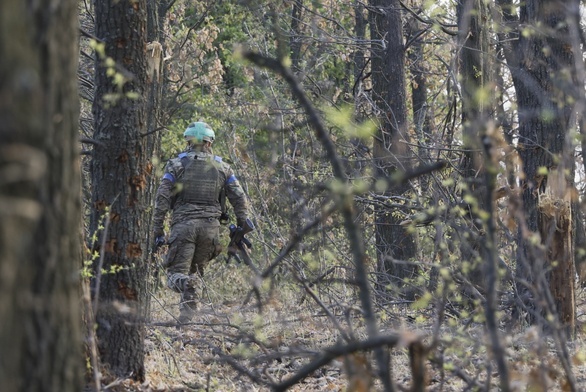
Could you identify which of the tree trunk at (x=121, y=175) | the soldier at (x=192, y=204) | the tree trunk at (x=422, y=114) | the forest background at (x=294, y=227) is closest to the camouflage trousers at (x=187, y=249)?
the soldier at (x=192, y=204)

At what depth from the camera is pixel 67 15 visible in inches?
92.1

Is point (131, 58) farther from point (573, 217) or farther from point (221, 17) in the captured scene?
point (221, 17)

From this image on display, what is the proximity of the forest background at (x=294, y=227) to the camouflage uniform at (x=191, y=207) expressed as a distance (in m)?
0.58

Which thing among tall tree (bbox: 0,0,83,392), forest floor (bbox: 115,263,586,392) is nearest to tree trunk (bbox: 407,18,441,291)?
forest floor (bbox: 115,263,586,392)

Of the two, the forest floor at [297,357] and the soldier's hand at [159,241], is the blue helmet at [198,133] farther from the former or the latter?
the forest floor at [297,357]

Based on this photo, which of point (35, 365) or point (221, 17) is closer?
point (35, 365)

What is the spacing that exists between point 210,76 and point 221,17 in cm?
503

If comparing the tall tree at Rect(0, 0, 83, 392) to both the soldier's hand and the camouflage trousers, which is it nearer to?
the camouflage trousers

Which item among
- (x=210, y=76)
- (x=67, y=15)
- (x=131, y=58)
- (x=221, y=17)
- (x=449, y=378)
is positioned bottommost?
(x=449, y=378)

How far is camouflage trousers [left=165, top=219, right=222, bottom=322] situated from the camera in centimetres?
1034

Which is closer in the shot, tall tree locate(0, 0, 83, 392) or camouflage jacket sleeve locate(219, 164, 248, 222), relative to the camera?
tall tree locate(0, 0, 83, 392)

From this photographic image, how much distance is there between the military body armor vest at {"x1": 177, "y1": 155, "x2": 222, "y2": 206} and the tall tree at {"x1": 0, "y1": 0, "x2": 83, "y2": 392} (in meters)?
7.79

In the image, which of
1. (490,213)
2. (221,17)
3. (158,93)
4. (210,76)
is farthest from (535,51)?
(221,17)

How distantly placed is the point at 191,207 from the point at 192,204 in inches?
1.4
